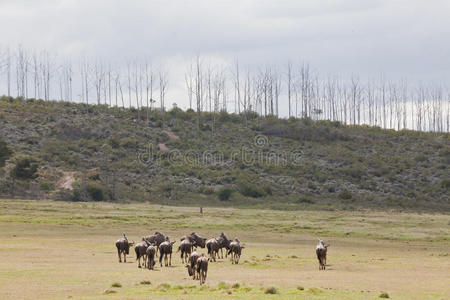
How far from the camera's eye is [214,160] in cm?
11862

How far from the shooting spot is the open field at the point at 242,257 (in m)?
24.7

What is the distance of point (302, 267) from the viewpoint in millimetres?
34031

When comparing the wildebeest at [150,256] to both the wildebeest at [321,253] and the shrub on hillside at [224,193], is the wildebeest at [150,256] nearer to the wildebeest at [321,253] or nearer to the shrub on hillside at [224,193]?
the wildebeest at [321,253]

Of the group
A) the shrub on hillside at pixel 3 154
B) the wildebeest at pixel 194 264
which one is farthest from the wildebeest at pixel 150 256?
the shrub on hillside at pixel 3 154

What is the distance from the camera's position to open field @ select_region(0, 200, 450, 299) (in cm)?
2472

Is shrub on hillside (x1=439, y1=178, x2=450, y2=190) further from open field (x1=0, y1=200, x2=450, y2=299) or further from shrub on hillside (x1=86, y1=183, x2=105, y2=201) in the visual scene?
shrub on hillside (x1=86, y1=183, x2=105, y2=201)

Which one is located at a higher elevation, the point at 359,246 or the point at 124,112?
the point at 124,112

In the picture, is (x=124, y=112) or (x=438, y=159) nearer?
(x=438, y=159)

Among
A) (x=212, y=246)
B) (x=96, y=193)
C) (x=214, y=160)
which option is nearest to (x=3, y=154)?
(x=96, y=193)

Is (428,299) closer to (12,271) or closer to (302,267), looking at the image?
(302,267)

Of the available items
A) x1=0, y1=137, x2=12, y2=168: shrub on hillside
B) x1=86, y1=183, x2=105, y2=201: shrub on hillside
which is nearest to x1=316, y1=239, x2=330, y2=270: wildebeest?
x1=86, y1=183, x2=105, y2=201: shrub on hillside

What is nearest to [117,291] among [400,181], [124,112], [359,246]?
[359,246]

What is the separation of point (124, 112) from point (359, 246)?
99558 mm

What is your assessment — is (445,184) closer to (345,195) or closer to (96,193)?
(345,195)
